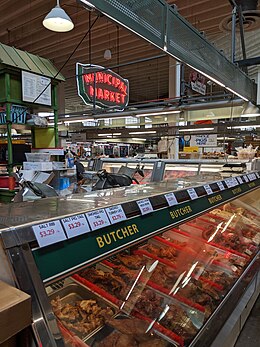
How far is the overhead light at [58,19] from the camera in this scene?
3758mm

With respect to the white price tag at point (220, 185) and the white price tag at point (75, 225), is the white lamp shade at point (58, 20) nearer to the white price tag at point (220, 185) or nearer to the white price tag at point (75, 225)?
the white price tag at point (220, 185)

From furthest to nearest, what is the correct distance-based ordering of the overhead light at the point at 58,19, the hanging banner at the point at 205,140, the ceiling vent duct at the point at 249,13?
the hanging banner at the point at 205,140 < the overhead light at the point at 58,19 < the ceiling vent duct at the point at 249,13

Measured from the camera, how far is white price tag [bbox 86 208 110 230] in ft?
3.29

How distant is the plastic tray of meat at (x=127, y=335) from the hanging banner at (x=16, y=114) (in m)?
2.62

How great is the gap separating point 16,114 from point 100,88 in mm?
2609

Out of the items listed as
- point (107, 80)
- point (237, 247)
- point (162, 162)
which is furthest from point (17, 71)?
point (237, 247)

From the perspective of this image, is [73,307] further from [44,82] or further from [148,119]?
[148,119]

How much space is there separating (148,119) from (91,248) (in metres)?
8.74

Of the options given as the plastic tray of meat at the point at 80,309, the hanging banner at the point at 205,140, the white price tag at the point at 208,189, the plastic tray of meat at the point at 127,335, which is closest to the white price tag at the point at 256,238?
the white price tag at the point at 208,189

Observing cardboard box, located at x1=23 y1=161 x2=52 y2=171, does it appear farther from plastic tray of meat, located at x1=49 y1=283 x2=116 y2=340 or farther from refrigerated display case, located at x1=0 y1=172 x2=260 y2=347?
plastic tray of meat, located at x1=49 y1=283 x2=116 y2=340

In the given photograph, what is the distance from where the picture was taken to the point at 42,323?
69cm

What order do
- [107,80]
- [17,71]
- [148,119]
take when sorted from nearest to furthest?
1. [17,71]
2. [107,80]
3. [148,119]

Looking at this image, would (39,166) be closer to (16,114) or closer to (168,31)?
(16,114)

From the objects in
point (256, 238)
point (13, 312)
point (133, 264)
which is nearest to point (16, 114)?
point (133, 264)
